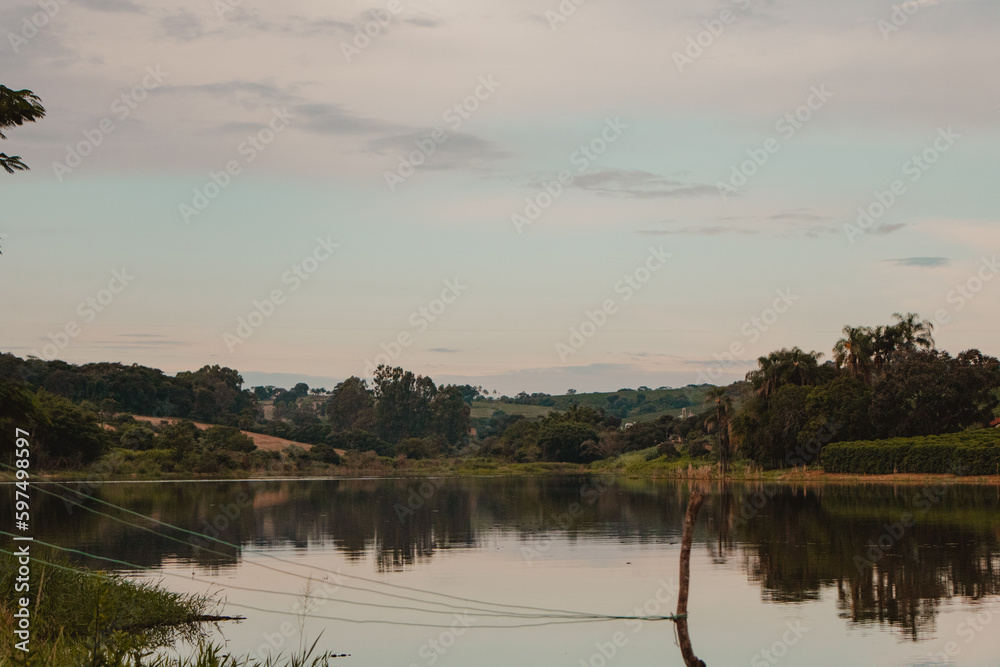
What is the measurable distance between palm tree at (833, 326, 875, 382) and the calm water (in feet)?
113

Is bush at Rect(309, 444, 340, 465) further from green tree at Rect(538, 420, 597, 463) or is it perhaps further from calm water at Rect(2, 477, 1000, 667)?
calm water at Rect(2, 477, 1000, 667)

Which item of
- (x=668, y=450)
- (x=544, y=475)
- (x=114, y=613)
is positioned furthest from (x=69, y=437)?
(x=114, y=613)

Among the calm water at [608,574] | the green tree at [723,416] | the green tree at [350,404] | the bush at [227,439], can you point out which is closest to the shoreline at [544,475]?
the green tree at [723,416]

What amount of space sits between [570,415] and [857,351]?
5840 centimetres

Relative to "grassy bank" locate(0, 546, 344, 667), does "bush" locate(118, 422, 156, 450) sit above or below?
above

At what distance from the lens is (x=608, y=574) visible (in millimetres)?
29031

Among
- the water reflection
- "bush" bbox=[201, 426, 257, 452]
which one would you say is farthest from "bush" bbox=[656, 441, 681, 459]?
"bush" bbox=[201, 426, 257, 452]

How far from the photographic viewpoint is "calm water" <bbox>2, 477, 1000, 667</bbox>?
19.8 meters

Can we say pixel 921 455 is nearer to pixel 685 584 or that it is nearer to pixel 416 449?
pixel 685 584

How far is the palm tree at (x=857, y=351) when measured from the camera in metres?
89.9

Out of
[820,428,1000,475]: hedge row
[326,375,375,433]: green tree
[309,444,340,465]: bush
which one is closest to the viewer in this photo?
[820,428,1000,475]: hedge row

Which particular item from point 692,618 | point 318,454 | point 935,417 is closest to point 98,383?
point 318,454

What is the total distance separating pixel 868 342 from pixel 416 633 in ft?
251

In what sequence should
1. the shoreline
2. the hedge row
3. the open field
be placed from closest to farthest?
1. the hedge row
2. the shoreline
3. the open field
